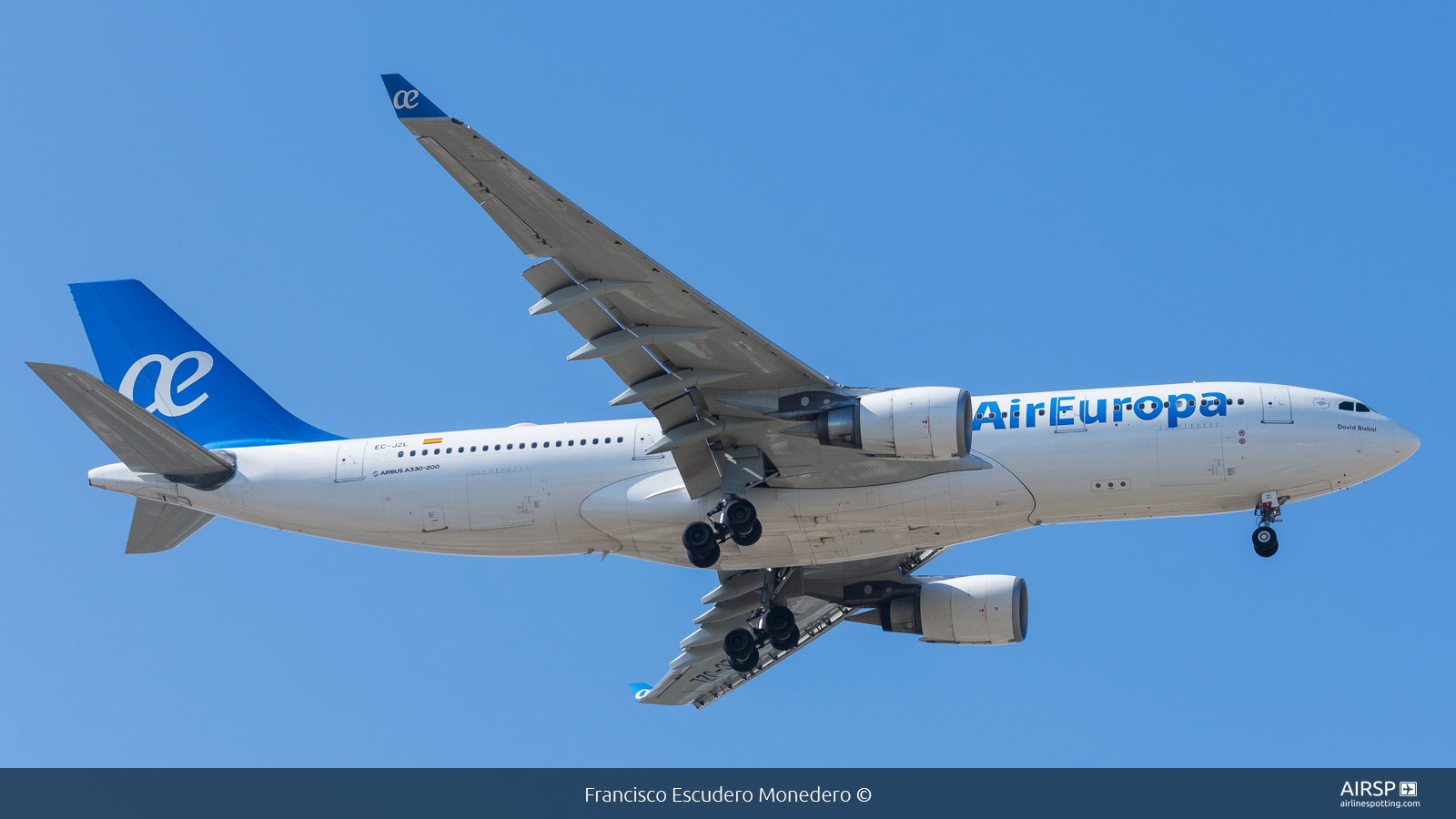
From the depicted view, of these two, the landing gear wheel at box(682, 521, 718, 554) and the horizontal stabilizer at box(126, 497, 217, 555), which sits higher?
the horizontal stabilizer at box(126, 497, 217, 555)

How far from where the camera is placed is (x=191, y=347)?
3584cm

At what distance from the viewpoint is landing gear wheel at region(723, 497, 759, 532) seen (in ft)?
98.2

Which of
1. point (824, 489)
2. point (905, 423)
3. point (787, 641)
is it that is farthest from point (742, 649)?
point (905, 423)

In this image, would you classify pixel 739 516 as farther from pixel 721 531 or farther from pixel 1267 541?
pixel 1267 541

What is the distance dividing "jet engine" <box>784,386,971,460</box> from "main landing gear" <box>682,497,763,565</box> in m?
2.54

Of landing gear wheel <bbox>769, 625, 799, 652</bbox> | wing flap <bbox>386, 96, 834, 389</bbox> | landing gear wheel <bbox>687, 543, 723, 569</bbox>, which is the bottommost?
landing gear wheel <bbox>769, 625, 799, 652</bbox>

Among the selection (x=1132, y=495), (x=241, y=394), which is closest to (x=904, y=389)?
(x=1132, y=495)

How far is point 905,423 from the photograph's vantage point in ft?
91.3

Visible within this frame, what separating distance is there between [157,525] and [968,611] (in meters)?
18.7

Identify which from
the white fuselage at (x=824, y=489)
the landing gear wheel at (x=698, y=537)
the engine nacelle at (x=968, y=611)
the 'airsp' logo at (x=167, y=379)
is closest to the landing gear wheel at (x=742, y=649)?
the white fuselage at (x=824, y=489)

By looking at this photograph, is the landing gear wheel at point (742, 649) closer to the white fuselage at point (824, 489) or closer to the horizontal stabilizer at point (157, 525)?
the white fuselage at point (824, 489)

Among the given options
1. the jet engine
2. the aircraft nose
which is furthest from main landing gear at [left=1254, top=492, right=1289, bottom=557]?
the jet engine

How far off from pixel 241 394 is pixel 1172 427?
2083cm

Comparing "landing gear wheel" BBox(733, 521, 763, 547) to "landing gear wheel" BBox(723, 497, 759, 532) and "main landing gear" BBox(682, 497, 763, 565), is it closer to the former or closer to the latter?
"main landing gear" BBox(682, 497, 763, 565)
